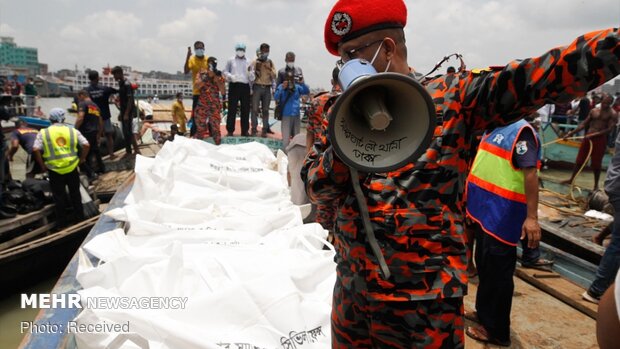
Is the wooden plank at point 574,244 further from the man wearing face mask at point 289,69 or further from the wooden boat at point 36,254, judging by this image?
the wooden boat at point 36,254

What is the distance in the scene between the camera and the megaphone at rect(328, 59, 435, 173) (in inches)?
40.0

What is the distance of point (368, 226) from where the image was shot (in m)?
1.19

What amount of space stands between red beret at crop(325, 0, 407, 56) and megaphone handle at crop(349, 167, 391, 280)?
44 centimetres

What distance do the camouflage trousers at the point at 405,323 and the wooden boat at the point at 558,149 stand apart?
1230cm

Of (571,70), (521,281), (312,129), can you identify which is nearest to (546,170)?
(521,281)

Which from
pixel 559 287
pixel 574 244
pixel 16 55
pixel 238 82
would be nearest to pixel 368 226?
pixel 559 287

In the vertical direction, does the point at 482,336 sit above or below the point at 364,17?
below

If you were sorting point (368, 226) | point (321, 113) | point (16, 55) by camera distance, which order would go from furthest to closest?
point (16, 55) < point (321, 113) < point (368, 226)

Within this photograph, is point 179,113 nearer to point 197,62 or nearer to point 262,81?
point 197,62

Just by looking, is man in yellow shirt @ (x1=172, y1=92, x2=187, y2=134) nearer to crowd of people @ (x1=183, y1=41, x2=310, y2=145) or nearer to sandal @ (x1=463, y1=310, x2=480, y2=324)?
crowd of people @ (x1=183, y1=41, x2=310, y2=145)

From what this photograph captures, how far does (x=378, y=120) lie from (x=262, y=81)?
764 cm

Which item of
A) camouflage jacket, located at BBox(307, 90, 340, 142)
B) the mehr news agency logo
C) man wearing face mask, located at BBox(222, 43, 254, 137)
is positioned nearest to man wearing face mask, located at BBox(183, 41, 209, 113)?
man wearing face mask, located at BBox(222, 43, 254, 137)

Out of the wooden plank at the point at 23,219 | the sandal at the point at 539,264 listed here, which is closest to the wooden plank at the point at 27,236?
the wooden plank at the point at 23,219

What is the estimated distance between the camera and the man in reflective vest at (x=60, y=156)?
19.5 feet
